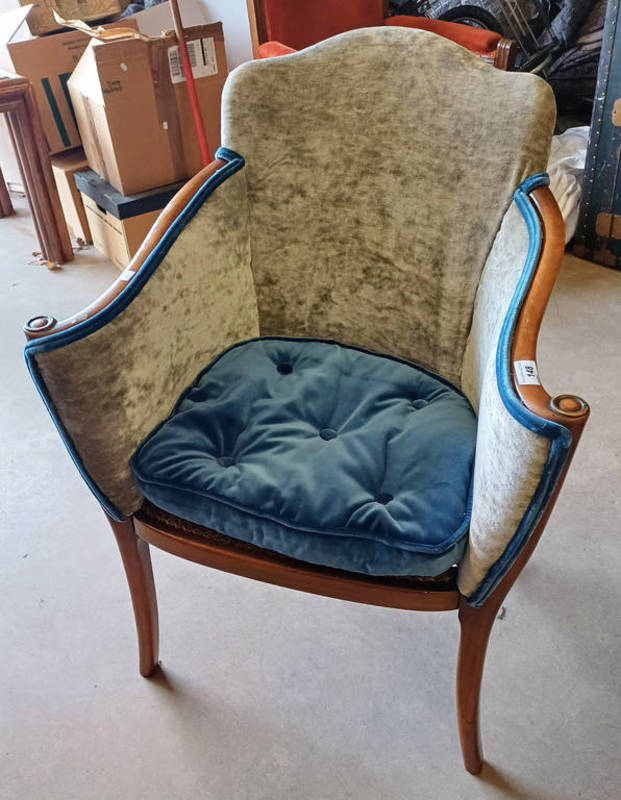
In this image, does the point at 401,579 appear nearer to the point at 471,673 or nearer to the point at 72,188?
the point at 471,673

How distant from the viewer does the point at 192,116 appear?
8.04 ft

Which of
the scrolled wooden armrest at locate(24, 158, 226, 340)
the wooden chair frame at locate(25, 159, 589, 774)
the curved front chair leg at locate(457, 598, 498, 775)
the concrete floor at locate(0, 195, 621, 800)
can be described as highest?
the scrolled wooden armrest at locate(24, 158, 226, 340)

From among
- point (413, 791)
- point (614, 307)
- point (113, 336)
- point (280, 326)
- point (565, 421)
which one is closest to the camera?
point (565, 421)

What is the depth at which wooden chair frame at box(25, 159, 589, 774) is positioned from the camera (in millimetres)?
883

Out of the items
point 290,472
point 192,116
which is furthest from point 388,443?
point 192,116


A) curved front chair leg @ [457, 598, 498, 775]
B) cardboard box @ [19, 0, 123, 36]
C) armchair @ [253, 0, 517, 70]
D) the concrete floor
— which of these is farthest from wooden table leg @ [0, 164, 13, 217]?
curved front chair leg @ [457, 598, 498, 775]

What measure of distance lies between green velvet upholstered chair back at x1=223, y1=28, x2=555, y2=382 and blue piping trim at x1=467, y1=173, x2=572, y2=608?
0.29ft

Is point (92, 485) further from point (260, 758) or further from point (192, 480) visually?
point (260, 758)

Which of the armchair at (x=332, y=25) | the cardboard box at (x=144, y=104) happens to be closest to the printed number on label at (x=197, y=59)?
the cardboard box at (x=144, y=104)

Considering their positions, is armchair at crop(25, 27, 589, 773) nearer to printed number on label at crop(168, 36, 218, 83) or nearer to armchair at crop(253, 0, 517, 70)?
armchair at crop(253, 0, 517, 70)

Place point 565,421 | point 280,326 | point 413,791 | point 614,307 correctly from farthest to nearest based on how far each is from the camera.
Result: point 614,307, point 280,326, point 413,791, point 565,421

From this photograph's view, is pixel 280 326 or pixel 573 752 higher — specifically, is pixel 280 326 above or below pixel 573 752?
above

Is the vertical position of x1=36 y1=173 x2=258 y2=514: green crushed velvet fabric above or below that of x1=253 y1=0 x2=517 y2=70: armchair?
below

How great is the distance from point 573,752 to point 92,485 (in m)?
0.81
